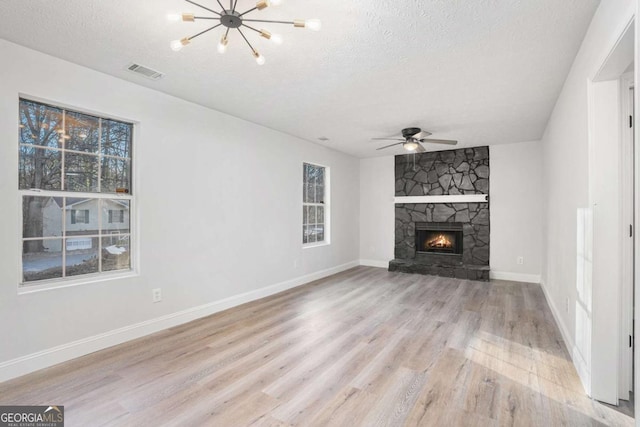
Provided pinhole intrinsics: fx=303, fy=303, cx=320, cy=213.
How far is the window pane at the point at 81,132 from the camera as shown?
8.96 feet

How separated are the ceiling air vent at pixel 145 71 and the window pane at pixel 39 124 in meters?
0.73

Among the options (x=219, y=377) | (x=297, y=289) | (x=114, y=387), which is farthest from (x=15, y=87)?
(x=297, y=289)

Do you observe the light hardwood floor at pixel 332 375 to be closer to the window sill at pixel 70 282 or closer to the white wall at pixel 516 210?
the window sill at pixel 70 282

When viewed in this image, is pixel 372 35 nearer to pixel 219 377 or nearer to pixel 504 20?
pixel 504 20

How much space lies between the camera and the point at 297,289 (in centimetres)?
495

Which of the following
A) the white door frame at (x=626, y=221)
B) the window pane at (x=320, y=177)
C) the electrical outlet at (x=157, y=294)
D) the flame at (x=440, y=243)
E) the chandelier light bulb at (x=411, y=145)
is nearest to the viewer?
the white door frame at (x=626, y=221)

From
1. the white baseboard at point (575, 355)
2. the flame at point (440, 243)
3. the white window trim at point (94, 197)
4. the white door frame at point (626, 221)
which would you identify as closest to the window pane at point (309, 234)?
the flame at point (440, 243)

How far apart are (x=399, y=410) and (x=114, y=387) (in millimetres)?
2015

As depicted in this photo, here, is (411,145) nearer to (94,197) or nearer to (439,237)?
(439,237)

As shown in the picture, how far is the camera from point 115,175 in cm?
302

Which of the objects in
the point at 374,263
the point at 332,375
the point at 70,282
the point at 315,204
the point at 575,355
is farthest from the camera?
the point at 374,263

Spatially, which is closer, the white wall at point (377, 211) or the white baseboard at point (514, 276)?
the white baseboard at point (514, 276)

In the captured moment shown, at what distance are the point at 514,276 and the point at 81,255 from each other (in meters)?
6.51

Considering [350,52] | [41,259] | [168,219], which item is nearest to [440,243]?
[350,52]
